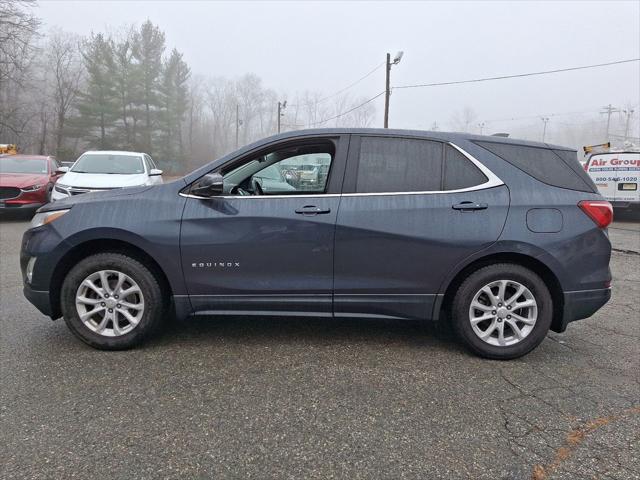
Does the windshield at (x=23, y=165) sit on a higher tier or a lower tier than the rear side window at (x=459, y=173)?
higher

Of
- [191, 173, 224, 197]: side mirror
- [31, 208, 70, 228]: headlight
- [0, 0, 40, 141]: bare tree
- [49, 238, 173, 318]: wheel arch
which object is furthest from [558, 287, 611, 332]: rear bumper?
[0, 0, 40, 141]: bare tree

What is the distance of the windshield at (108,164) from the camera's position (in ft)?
→ 30.3

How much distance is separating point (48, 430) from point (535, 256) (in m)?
3.26

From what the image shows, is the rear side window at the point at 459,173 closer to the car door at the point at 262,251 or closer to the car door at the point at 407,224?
the car door at the point at 407,224

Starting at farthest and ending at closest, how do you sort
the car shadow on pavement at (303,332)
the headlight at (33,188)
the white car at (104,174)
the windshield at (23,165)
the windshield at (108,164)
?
the windshield at (23,165) → the headlight at (33,188) → the windshield at (108,164) → the white car at (104,174) → the car shadow on pavement at (303,332)

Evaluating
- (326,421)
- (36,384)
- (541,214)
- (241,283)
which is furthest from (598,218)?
(36,384)

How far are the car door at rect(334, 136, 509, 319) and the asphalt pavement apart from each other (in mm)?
498

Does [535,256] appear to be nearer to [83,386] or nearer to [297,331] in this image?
[297,331]

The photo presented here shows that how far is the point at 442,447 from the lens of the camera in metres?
2.30

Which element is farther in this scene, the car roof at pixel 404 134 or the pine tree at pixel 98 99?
the pine tree at pixel 98 99

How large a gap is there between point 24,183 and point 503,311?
10.7 m

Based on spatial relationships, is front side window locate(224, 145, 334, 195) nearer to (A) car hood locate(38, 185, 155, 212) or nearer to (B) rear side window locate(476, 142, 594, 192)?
(A) car hood locate(38, 185, 155, 212)

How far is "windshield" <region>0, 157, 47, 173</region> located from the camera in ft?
35.7

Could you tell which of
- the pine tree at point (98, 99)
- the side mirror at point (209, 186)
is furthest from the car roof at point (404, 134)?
the pine tree at point (98, 99)
